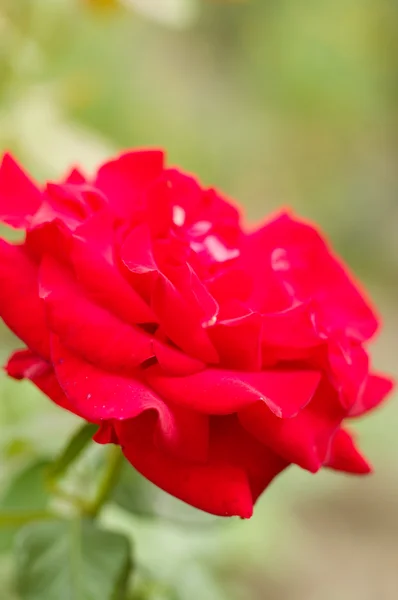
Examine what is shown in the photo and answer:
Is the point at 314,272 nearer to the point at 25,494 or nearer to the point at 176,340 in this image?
the point at 176,340

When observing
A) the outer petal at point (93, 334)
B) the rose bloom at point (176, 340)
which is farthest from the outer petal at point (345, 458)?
the outer petal at point (93, 334)

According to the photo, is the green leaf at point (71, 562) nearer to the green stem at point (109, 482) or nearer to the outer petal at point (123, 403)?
the green stem at point (109, 482)

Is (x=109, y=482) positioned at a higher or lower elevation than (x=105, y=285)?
lower

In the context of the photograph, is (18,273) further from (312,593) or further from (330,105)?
(330,105)

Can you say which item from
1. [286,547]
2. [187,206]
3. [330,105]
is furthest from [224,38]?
[187,206]

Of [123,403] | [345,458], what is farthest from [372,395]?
[123,403]
